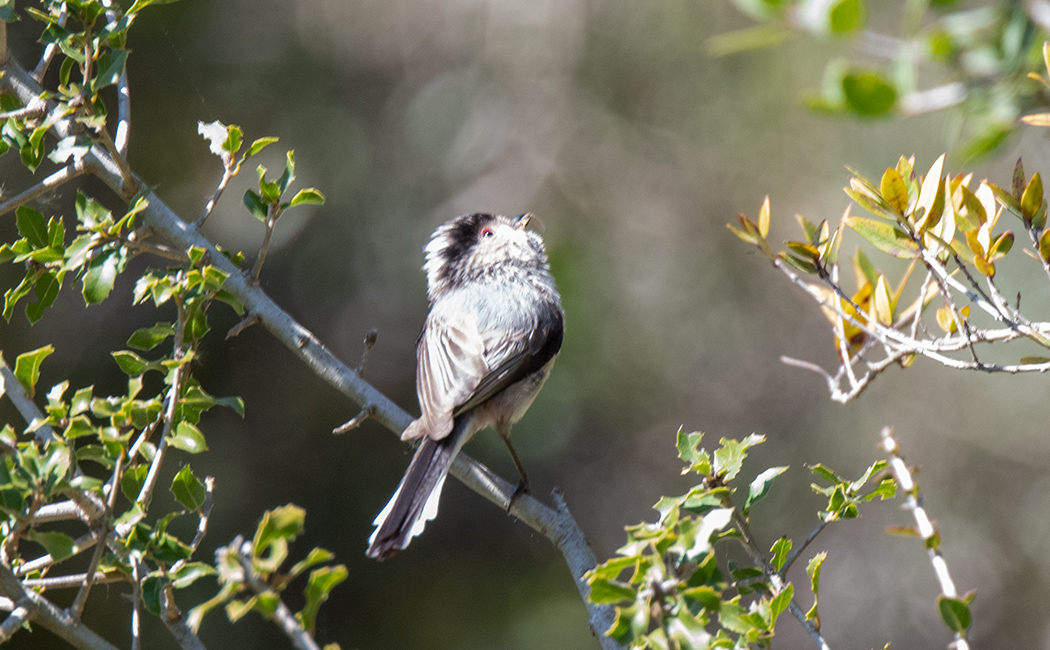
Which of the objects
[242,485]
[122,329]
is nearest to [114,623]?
[242,485]

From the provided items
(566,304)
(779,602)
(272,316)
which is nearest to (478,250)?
(566,304)

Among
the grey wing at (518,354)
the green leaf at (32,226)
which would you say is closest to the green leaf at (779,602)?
the grey wing at (518,354)

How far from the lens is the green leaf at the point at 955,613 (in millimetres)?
1430

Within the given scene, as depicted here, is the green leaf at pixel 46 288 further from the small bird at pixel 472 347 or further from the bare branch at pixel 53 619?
the small bird at pixel 472 347

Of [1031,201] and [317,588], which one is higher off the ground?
[1031,201]

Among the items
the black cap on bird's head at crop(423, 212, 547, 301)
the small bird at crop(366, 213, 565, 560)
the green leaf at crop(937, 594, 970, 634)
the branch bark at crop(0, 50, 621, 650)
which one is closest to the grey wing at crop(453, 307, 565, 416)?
the small bird at crop(366, 213, 565, 560)

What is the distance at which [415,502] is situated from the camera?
8.59ft

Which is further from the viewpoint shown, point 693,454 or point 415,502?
point 415,502

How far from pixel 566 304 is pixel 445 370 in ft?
9.13

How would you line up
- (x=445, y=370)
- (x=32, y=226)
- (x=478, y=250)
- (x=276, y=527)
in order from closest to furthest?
(x=276, y=527), (x=32, y=226), (x=445, y=370), (x=478, y=250)

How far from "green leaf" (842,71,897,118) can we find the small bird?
68.9 inches

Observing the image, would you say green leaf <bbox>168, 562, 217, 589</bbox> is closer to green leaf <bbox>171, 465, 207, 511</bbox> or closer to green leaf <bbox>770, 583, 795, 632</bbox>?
green leaf <bbox>171, 465, 207, 511</bbox>

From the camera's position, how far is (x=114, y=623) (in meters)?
4.96

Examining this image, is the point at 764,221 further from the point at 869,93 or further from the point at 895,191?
the point at 869,93
